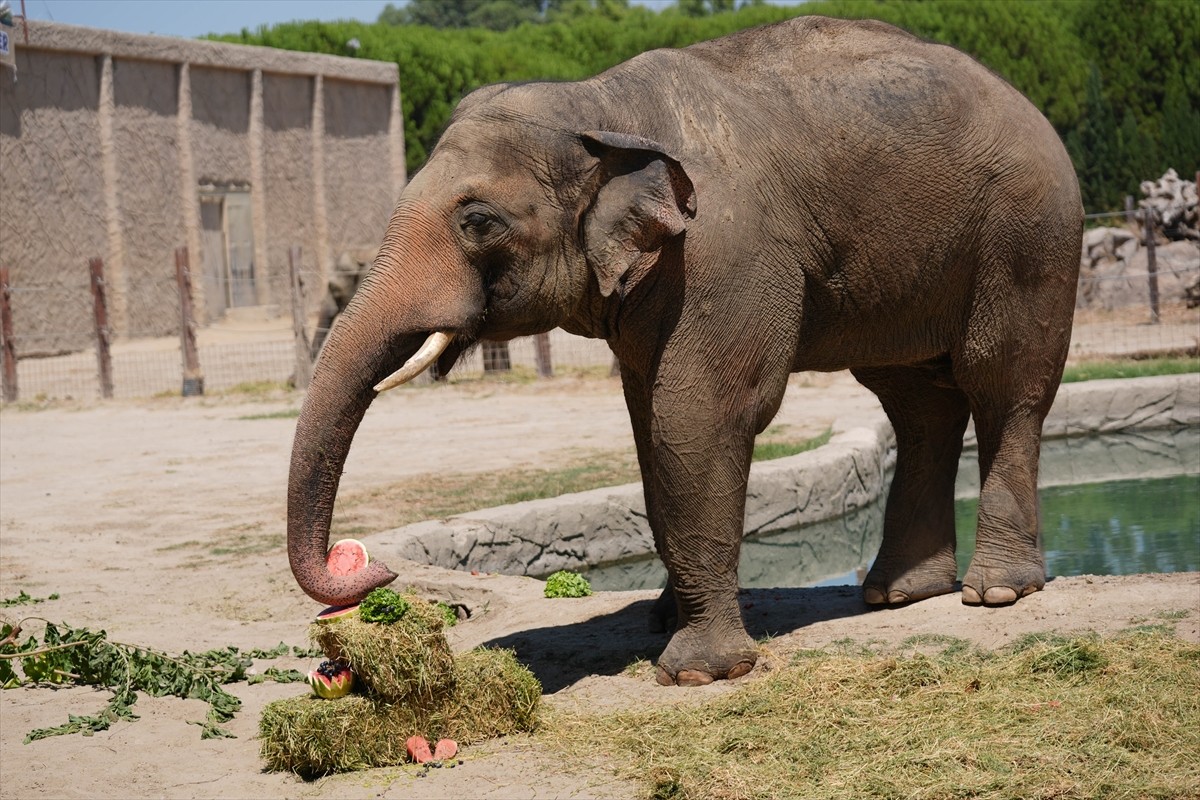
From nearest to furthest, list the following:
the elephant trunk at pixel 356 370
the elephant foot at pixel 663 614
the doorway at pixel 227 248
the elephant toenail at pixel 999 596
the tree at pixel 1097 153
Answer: the elephant trunk at pixel 356 370 < the elephant toenail at pixel 999 596 < the elephant foot at pixel 663 614 < the doorway at pixel 227 248 < the tree at pixel 1097 153

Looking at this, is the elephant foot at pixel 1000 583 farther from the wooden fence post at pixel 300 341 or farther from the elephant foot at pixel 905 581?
the wooden fence post at pixel 300 341

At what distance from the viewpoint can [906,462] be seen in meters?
7.07

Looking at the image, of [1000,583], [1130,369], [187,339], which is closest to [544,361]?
[187,339]

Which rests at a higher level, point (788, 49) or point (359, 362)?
point (788, 49)

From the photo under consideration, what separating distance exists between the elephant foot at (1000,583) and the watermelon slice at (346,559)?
280cm

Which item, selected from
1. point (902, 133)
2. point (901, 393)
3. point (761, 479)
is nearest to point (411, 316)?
point (902, 133)

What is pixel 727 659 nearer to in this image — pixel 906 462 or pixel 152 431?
pixel 906 462

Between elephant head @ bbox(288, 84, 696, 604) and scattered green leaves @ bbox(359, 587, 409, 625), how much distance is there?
46 centimetres

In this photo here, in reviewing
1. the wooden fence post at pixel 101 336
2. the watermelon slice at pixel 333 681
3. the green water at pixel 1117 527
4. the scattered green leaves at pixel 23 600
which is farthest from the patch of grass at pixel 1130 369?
the wooden fence post at pixel 101 336

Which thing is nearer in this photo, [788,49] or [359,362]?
[359,362]

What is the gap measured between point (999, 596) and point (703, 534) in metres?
1.52

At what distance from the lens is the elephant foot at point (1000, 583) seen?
6.51 m

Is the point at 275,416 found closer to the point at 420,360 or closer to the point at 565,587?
the point at 565,587

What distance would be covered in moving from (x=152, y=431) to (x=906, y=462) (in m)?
11.0
